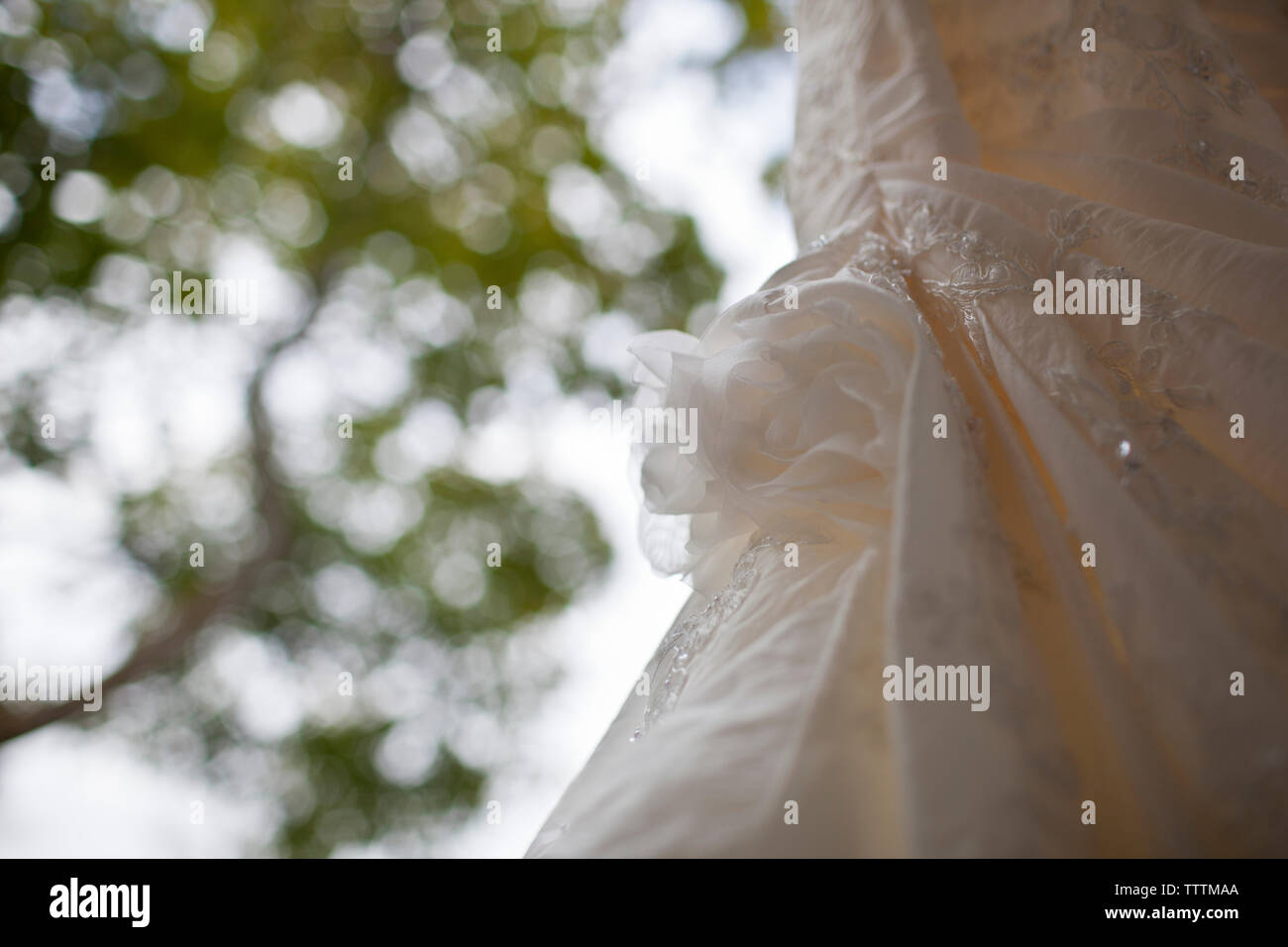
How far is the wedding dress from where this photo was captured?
0.47m

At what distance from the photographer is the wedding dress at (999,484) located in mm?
465

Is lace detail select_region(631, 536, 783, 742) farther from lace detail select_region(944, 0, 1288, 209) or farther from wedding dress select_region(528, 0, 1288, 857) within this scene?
lace detail select_region(944, 0, 1288, 209)

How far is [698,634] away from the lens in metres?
0.72

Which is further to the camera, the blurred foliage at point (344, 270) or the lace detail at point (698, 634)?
the blurred foliage at point (344, 270)

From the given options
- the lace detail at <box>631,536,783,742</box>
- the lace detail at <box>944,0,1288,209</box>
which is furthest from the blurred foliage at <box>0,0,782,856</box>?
the lace detail at <box>944,0,1288,209</box>

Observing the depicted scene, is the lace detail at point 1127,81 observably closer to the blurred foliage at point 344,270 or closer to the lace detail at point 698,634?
the lace detail at point 698,634

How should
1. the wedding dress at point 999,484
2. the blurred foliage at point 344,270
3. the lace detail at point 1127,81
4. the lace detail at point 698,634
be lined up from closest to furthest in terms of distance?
the wedding dress at point 999,484 → the lace detail at point 698,634 → the lace detail at point 1127,81 → the blurred foliage at point 344,270

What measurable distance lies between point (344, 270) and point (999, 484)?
4.22 m

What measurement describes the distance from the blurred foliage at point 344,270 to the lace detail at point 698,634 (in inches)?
141

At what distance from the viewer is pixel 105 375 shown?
3.83 m

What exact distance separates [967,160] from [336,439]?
405 centimetres

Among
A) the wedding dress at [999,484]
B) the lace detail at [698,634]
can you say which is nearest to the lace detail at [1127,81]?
the wedding dress at [999,484]

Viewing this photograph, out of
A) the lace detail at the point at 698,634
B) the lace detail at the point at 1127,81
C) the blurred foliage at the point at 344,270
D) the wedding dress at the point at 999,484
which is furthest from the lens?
the blurred foliage at the point at 344,270

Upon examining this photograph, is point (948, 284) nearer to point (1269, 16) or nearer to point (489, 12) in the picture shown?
point (1269, 16)
